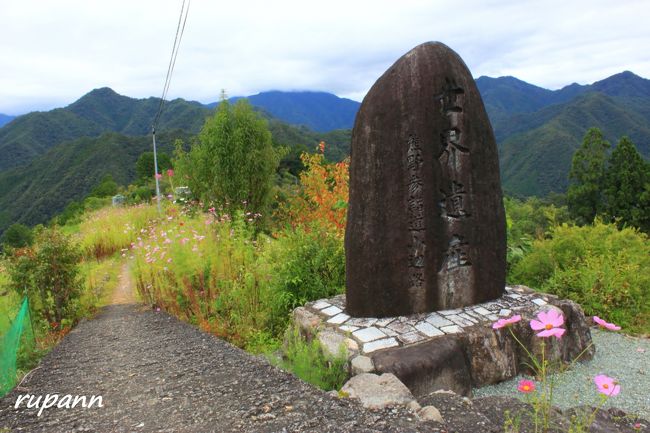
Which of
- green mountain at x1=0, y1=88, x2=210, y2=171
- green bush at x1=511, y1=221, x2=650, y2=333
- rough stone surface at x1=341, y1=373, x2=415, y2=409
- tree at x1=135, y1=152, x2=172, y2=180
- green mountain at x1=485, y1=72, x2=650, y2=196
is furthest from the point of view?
green mountain at x1=0, y1=88, x2=210, y2=171

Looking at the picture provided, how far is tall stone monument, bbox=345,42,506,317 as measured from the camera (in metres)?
4.55

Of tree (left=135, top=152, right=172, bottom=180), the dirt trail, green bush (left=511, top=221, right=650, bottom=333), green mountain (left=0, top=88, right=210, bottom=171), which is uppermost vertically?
green mountain (left=0, top=88, right=210, bottom=171)

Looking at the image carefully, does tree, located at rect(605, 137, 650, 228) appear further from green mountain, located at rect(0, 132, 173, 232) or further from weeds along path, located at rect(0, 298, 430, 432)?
green mountain, located at rect(0, 132, 173, 232)

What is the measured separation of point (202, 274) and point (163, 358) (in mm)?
2095

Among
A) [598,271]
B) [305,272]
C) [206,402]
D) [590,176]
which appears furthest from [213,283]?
[590,176]

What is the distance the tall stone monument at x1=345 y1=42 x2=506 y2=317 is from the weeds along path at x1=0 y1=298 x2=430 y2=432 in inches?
61.7

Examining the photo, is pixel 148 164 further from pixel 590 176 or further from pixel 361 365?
pixel 361 365

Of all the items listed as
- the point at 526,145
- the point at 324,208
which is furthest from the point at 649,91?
the point at 324,208

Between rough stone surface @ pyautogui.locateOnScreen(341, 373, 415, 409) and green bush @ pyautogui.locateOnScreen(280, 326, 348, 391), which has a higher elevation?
rough stone surface @ pyautogui.locateOnScreen(341, 373, 415, 409)

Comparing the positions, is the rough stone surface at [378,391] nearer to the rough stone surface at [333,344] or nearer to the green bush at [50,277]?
the rough stone surface at [333,344]

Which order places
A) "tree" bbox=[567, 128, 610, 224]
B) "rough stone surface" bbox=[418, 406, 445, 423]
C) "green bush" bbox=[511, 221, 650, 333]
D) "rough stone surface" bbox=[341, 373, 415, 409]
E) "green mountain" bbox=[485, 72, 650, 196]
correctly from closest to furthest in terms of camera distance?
"rough stone surface" bbox=[418, 406, 445, 423] → "rough stone surface" bbox=[341, 373, 415, 409] → "green bush" bbox=[511, 221, 650, 333] → "tree" bbox=[567, 128, 610, 224] → "green mountain" bbox=[485, 72, 650, 196]

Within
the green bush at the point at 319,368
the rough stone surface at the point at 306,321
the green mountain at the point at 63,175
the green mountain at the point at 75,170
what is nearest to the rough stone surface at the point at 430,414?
the green bush at the point at 319,368

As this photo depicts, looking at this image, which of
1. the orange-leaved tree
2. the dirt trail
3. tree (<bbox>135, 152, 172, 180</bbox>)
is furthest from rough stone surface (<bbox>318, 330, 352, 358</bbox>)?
tree (<bbox>135, 152, 172, 180</bbox>)

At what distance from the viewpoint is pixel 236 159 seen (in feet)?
33.7
